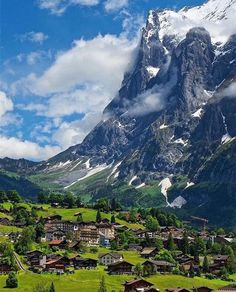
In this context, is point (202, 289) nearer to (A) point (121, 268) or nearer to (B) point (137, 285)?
(B) point (137, 285)

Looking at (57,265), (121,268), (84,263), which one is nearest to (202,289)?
(121,268)

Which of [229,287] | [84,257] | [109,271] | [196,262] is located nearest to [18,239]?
[84,257]

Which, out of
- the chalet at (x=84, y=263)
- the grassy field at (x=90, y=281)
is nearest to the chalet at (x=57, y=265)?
the chalet at (x=84, y=263)

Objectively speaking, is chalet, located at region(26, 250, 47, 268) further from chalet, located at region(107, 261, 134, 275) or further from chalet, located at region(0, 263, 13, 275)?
chalet, located at region(107, 261, 134, 275)

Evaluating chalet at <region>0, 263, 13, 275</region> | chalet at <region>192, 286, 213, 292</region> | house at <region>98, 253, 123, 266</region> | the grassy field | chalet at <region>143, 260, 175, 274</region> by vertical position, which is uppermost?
house at <region>98, 253, 123, 266</region>

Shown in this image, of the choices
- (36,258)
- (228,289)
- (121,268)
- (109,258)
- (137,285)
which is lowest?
(228,289)

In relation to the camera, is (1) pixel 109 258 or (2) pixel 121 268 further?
(1) pixel 109 258

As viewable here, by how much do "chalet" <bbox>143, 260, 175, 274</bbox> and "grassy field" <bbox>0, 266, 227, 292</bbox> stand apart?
326 cm

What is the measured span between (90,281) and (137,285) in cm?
1152

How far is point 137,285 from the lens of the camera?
151875 mm

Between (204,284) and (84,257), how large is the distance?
35.7 metres

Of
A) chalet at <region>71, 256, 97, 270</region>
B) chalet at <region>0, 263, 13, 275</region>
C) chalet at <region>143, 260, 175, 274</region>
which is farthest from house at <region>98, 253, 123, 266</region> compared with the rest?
chalet at <region>0, 263, 13, 275</region>

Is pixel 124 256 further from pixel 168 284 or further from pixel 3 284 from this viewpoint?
pixel 3 284

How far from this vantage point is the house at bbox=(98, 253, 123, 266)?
179000 millimetres
